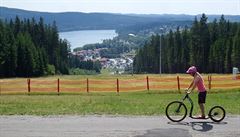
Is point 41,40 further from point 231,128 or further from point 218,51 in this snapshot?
point 231,128

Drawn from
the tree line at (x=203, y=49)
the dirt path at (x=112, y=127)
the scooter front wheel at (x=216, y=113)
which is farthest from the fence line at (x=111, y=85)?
the tree line at (x=203, y=49)

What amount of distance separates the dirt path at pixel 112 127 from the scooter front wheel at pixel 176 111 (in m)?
0.22

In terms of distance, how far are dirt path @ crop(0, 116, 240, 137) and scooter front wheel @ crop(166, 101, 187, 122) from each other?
0.71 feet

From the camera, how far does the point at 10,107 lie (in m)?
20.8

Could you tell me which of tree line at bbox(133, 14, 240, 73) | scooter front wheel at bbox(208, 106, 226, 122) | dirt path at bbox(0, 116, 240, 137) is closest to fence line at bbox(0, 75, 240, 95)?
dirt path at bbox(0, 116, 240, 137)

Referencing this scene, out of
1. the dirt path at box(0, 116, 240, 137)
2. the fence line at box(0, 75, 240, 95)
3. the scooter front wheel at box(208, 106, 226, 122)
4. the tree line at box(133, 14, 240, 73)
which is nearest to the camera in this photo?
the dirt path at box(0, 116, 240, 137)

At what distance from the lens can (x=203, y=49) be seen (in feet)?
405

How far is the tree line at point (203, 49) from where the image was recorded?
111 metres

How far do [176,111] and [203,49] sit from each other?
109 metres

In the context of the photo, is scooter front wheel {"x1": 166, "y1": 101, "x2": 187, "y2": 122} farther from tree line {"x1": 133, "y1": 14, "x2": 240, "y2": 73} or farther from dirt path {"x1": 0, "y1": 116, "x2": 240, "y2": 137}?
tree line {"x1": 133, "y1": 14, "x2": 240, "y2": 73}

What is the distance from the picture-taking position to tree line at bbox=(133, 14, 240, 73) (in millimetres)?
111419

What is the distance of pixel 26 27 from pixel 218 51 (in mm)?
52537

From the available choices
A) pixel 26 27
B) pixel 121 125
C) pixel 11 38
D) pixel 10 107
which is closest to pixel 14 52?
pixel 11 38

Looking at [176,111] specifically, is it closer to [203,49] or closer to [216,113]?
[216,113]
